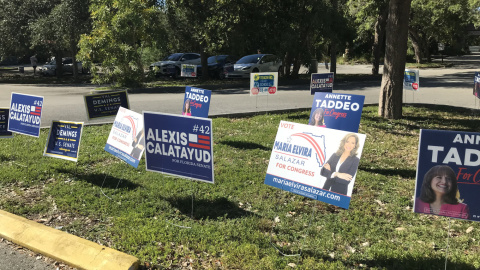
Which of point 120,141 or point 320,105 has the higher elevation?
point 320,105

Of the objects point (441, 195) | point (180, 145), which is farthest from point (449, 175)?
point (180, 145)

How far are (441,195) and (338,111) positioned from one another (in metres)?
2.84

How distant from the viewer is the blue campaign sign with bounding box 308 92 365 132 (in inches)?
252

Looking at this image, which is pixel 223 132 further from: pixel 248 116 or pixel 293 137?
pixel 293 137

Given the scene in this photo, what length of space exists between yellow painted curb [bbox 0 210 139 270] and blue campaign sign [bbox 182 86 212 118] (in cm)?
365

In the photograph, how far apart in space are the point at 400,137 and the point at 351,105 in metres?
3.31

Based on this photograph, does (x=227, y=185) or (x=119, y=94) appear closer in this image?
(x=227, y=185)

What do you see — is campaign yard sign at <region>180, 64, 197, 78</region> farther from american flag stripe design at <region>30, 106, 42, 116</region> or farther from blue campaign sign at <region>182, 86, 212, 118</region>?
american flag stripe design at <region>30, 106, 42, 116</region>

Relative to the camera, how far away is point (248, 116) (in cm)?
1178

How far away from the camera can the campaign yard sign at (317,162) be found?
4.29 metres

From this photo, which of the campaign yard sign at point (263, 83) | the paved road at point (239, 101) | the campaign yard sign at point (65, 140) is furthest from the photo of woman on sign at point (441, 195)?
the paved road at point (239, 101)

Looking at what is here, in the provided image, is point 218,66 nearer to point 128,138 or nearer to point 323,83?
point 323,83

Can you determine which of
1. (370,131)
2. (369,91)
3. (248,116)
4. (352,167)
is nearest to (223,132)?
(248,116)

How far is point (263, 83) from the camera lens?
457 inches
